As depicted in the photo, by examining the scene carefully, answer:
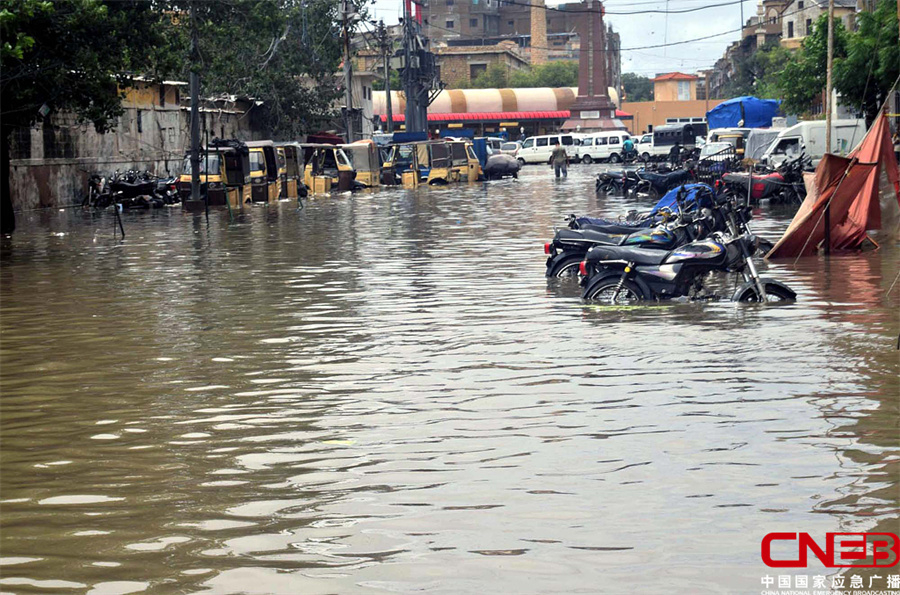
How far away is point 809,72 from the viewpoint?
53.6m

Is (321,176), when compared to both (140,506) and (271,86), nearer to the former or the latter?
(271,86)

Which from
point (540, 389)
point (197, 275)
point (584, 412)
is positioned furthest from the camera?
point (197, 275)

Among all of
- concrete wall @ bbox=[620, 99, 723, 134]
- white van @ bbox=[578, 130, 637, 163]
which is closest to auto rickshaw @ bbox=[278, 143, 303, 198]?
white van @ bbox=[578, 130, 637, 163]

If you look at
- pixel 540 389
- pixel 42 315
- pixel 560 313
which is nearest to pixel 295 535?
pixel 540 389

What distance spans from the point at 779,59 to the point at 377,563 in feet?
317

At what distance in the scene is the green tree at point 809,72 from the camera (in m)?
50.8

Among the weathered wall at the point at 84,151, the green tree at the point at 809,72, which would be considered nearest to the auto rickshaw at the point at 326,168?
the weathered wall at the point at 84,151

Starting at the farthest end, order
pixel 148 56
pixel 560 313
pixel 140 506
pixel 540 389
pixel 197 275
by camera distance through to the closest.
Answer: pixel 148 56 < pixel 197 275 < pixel 560 313 < pixel 540 389 < pixel 140 506

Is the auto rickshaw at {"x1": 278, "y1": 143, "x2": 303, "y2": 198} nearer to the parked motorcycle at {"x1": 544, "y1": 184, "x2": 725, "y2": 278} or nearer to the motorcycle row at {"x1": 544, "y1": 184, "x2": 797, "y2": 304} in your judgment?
the parked motorcycle at {"x1": 544, "y1": 184, "x2": 725, "y2": 278}

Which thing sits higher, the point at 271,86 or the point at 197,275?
the point at 271,86

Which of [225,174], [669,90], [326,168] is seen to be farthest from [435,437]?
[669,90]

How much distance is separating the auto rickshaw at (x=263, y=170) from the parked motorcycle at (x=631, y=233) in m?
25.0

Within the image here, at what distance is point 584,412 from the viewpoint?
7.98m

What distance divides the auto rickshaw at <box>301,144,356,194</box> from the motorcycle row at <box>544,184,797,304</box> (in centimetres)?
3521
